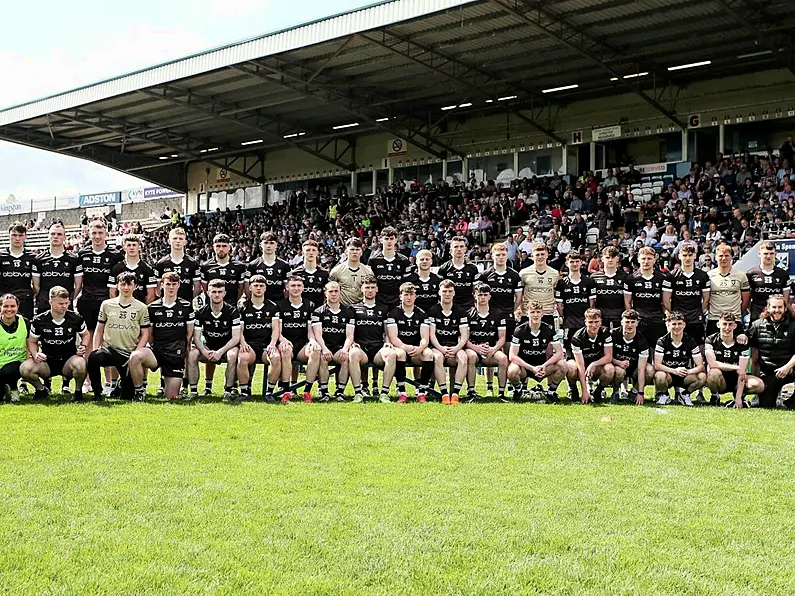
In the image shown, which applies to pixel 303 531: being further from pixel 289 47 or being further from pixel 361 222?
pixel 361 222

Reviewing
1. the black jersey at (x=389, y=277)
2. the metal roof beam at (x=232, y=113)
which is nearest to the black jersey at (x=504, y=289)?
the black jersey at (x=389, y=277)

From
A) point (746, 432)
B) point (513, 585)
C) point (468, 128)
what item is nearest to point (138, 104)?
point (468, 128)

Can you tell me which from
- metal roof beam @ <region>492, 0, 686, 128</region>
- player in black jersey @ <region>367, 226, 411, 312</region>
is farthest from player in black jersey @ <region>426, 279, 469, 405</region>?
metal roof beam @ <region>492, 0, 686, 128</region>

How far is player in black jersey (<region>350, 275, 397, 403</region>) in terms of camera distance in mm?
9812

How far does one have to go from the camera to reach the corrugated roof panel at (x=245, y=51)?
21.4 metres

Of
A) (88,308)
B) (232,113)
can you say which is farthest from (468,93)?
(88,308)

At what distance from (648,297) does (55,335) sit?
23.5ft

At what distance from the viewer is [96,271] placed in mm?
10531

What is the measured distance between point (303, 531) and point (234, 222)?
37265 millimetres

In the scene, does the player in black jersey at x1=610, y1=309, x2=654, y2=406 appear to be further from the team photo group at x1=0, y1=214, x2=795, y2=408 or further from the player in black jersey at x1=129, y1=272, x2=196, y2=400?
the player in black jersey at x1=129, y1=272, x2=196, y2=400

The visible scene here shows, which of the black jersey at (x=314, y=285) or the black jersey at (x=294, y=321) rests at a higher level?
the black jersey at (x=314, y=285)

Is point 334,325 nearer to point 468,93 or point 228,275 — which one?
point 228,275

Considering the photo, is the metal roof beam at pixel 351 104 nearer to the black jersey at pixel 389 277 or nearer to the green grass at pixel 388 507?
the black jersey at pixel 389 277

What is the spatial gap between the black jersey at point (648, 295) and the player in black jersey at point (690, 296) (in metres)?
0.07
